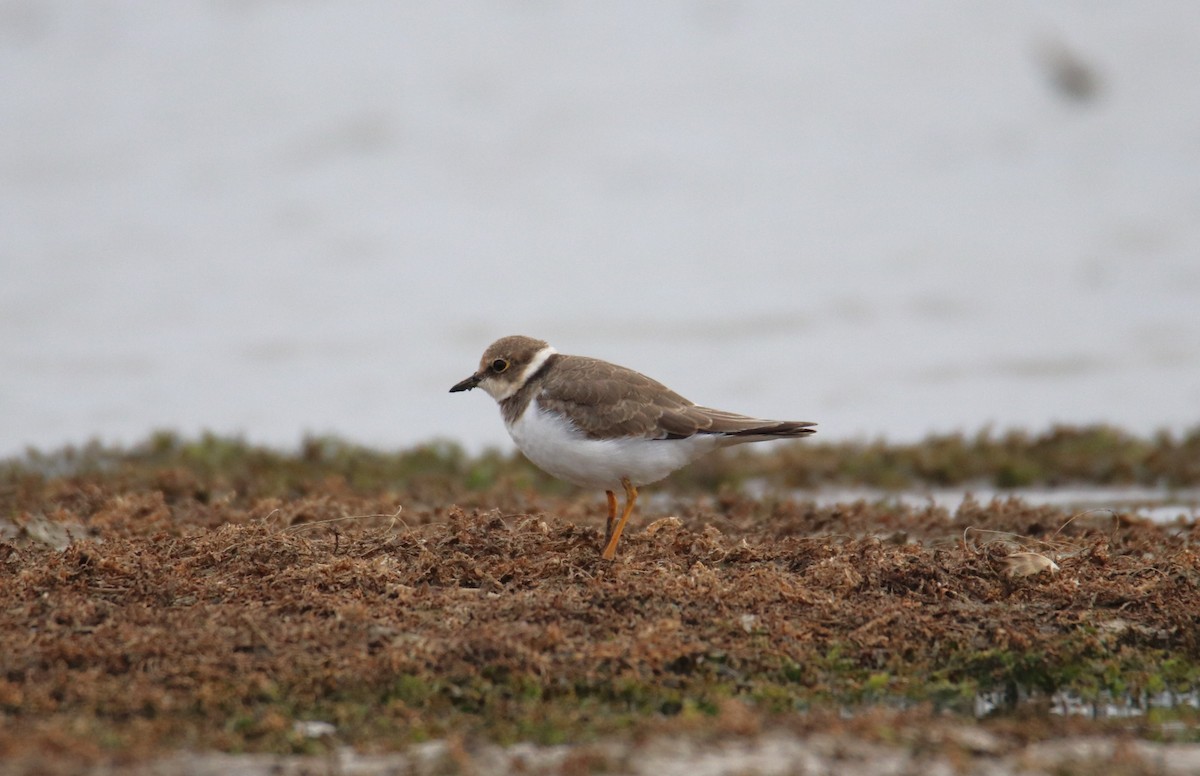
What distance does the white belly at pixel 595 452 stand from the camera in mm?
6887

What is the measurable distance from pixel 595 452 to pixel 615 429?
19 cm

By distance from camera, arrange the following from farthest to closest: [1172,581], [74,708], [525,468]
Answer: [525,468]
[1172,581]
[74,708]

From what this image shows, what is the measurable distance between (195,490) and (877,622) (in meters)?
6.05

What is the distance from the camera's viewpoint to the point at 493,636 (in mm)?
5098

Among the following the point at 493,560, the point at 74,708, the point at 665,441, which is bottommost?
the point at 74,708

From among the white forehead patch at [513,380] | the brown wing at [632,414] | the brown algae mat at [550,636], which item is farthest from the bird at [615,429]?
the brown algae mat at [550,636]

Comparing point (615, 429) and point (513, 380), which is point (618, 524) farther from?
point (513, 380)

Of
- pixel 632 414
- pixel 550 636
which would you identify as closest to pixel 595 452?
Result: pixel 632 414

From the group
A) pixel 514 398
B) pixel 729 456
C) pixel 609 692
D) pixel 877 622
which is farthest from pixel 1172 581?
pixel 729 456

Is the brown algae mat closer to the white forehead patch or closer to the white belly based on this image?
the white belly

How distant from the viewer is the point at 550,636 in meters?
5.13

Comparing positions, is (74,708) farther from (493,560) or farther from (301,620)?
(493,560)

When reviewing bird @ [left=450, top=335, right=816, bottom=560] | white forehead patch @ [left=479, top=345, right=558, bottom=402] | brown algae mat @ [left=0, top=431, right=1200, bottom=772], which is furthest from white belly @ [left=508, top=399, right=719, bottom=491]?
white forehead patch @ [left=479, top=345, right=558, bottom=402]

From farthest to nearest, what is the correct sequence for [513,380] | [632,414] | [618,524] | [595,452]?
[513,380] → [632,414] → [595,452] → [618,524]
